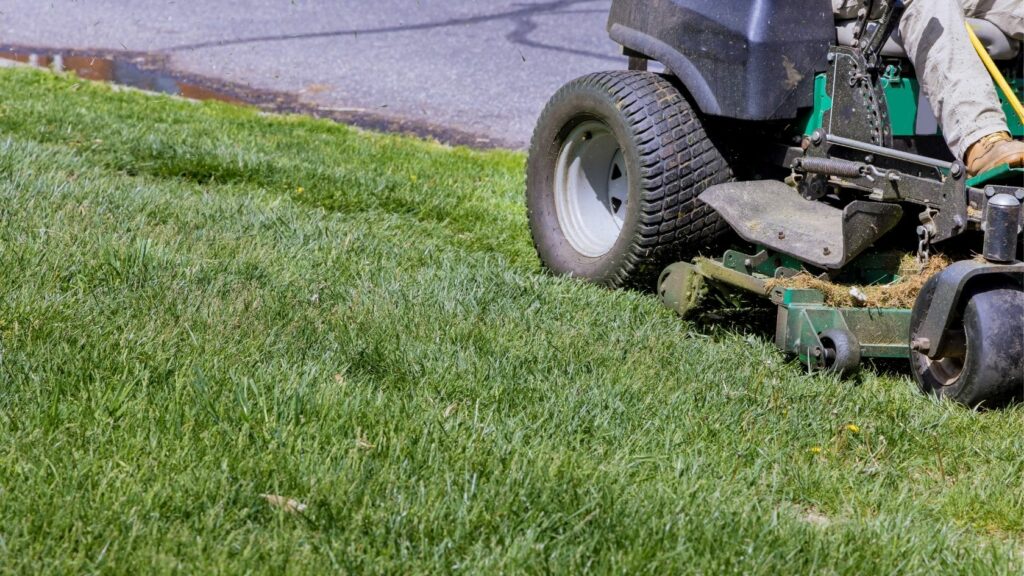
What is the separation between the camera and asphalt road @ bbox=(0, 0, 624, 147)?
846 centimetres

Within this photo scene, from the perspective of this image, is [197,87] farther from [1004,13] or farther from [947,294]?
[947,294]

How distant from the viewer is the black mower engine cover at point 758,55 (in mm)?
3939

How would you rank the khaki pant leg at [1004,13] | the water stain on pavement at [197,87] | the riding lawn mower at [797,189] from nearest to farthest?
the riding lawn mower at [797,189], the khaki pant leg at [1004,13], the water stain on pavement at [197,87]

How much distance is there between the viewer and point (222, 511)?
237 cm

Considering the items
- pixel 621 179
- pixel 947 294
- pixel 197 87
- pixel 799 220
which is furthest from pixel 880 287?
pixel 197 87

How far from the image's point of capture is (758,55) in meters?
3.95

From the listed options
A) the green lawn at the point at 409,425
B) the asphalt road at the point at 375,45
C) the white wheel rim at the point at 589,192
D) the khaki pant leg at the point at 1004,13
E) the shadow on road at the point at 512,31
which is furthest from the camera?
the shadow on road at the point at 512,31

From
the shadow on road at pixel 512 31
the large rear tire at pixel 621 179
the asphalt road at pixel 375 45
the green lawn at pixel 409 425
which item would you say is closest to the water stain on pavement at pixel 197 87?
the asphalt road at pixel 375 45

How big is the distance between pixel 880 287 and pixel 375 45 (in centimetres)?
→ 659

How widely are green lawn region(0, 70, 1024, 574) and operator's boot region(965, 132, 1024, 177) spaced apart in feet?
2.02

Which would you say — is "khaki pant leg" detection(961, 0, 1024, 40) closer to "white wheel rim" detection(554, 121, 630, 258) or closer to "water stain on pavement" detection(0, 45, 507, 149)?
"white wheel rim" detection(554, 121, 630, 258)

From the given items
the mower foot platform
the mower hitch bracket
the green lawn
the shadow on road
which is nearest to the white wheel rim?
the green lawn

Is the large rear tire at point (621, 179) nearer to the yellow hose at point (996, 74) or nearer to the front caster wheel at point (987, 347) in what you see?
the yellow hose at point (996, 74)

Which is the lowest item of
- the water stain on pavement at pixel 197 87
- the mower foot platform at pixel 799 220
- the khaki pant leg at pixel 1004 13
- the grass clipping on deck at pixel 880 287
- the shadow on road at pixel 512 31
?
the water stain on pavement at pixel 197 87
